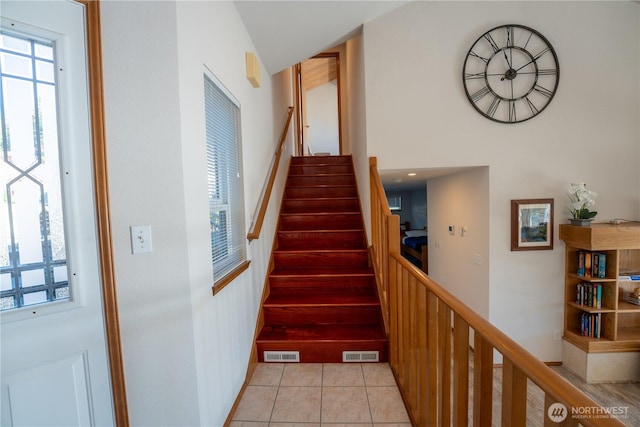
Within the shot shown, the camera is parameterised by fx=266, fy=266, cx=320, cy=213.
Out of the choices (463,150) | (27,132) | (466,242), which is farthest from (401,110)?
(27,132)

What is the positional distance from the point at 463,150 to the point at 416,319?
2039 millimetres

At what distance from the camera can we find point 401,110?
279cm

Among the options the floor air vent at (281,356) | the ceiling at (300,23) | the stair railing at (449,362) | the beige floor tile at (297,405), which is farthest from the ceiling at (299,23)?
the beige floor tile at (297,405)

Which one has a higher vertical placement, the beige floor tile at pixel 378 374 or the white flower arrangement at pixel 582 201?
the white flower arrangement at pixel 582 201

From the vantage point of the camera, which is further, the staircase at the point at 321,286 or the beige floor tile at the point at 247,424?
the staircase at the point at 321,286

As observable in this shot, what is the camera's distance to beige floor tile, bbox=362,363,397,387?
1973mm

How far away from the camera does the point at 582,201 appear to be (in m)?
2.71

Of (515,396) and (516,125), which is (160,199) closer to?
(515,396)

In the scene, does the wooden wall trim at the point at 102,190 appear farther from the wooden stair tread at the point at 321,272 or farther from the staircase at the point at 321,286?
the wooden stair tread at the point at 321,272

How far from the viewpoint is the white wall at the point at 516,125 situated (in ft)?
8.92

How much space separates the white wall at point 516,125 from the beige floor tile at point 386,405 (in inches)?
76.6

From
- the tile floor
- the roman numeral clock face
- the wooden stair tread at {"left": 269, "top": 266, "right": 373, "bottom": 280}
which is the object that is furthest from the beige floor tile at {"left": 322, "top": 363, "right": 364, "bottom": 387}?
the roman numeral clock face

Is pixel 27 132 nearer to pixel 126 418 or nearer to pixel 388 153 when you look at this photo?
pixel 126 418

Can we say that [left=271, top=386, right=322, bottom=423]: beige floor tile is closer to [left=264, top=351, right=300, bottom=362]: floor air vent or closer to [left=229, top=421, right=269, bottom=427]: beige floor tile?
[left=229, top=421, right=269, bottom=427]: beige floor tile
